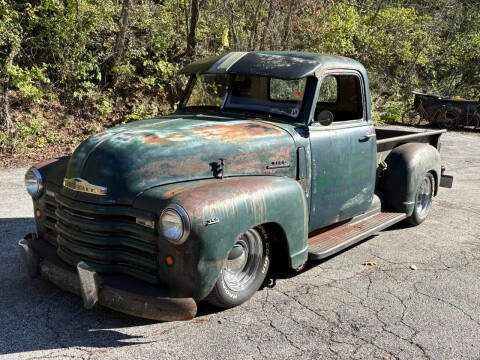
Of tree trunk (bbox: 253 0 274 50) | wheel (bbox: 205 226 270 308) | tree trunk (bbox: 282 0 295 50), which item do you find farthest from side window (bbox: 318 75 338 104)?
tree trunk (bbox: 282 0 295 50)

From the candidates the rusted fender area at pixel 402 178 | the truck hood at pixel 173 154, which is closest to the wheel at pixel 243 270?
the truck hood at pixel 173 154

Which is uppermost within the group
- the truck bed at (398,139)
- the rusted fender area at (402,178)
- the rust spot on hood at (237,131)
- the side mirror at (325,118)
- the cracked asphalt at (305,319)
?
the side mirror at (325,118)

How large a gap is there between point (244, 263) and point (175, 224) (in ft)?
3.10

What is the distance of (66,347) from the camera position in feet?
10.6

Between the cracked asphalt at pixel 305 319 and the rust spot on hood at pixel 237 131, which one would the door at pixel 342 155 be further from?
the cracked asphalt at pixel 305 319

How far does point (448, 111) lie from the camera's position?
16469mm

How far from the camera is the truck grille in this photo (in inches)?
131

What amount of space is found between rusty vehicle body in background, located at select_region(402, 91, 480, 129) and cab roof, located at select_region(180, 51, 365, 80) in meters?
12.7

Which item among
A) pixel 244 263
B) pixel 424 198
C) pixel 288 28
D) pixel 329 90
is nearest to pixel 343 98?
pixel 329 90

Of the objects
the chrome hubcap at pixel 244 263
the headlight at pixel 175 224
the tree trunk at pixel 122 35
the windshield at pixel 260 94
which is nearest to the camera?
the headlight at pixel 175 224

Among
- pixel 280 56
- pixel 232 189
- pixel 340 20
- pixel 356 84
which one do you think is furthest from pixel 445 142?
pixel 232 189

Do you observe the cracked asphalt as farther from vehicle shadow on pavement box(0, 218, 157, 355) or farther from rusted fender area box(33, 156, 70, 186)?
rusted fender area box(33, 156, 70, 186)

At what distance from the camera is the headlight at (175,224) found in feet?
10.3

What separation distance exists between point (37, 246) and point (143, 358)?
150cm
